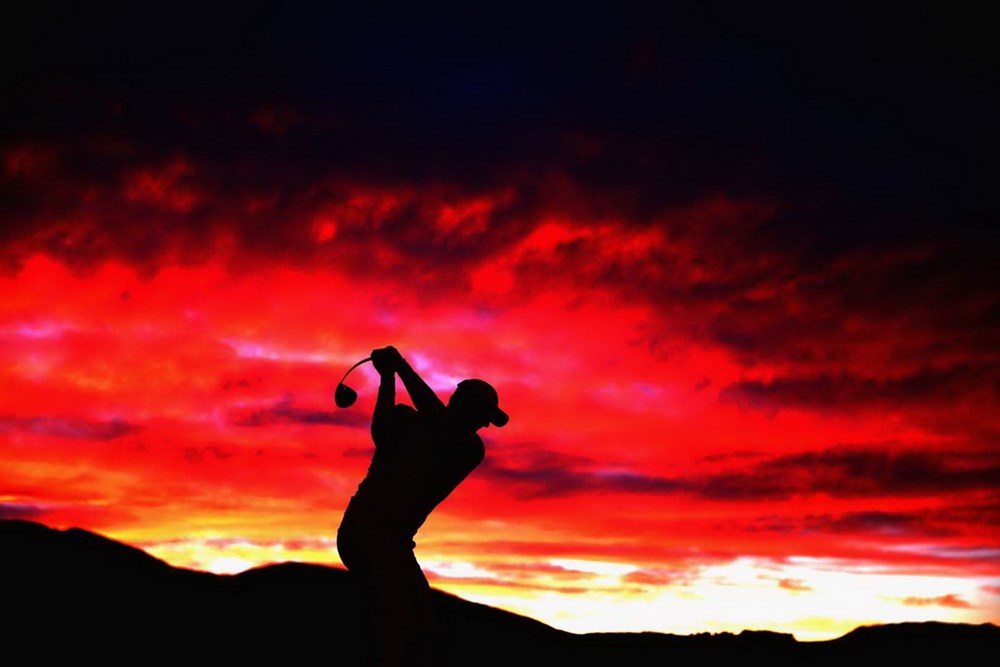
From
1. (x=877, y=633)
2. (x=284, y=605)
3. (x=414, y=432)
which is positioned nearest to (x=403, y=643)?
(x=414, y=432)

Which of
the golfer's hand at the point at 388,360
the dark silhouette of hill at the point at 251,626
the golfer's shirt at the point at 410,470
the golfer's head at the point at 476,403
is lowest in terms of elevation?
the dark silhouette of hill at the point at 251,626

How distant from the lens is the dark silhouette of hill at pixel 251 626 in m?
9.73

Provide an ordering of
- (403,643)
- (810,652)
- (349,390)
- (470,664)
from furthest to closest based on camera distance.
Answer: (810,652), (470,664), (349,390), (403,643)

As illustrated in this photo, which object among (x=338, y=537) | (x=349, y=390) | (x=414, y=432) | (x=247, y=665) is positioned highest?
(x=349, y=390)

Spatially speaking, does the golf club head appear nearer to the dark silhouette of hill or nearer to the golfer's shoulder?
the golfer's shoulder

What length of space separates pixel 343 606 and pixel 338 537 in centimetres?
455

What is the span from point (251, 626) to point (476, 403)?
185 inches

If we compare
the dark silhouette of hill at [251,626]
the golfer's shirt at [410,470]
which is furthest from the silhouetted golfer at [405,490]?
the dark silhouette of hill at [251,626]

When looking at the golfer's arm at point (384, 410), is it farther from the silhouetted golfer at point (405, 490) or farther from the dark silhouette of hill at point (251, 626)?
the dark silhouette of hill at point (251, 626)

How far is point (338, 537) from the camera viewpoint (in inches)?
270

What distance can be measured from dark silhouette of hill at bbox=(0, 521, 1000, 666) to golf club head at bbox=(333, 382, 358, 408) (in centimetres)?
247

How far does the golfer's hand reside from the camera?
23.7 feet

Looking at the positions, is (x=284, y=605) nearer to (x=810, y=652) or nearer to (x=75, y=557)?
(x=75, y=557)

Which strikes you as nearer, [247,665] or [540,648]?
[247,665]
